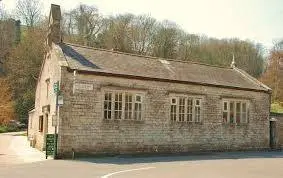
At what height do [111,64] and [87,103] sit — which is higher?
[111,64]

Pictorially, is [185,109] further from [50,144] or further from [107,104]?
[50,144]

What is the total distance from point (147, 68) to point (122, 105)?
3.96 metres

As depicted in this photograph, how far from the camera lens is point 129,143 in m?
26.1

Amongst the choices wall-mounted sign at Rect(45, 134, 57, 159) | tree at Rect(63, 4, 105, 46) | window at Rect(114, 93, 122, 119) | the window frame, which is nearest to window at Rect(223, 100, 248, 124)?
window at Rect(114, 93, 122, 119)

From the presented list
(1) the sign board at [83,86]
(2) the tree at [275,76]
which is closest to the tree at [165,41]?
(2) the tree at [275,76]

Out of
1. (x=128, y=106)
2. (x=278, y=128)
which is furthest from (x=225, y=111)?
(x=128, y=106)

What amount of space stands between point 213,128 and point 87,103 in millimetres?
9987

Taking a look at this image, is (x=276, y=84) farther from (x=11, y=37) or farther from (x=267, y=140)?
(x=11, y=37)

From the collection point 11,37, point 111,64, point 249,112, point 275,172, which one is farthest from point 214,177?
point 11,37

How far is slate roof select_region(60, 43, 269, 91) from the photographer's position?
2589 centimetres

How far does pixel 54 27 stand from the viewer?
28203mm

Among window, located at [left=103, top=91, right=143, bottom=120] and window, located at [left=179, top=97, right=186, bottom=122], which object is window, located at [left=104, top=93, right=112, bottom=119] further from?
window, located at [left=179, top=97, right=186, bottom=122]

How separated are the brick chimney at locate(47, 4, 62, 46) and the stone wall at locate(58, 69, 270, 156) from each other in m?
4.87

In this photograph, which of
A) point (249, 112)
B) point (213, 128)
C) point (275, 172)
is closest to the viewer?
point (275, 172)
